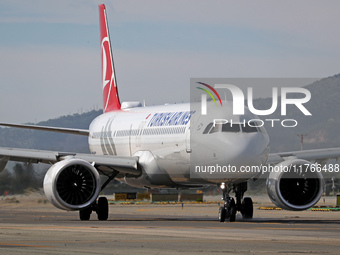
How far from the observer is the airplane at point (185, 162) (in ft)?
88.5

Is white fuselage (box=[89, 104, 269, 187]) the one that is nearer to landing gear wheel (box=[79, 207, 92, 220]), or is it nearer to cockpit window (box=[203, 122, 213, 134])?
cockpit window (box=[203, 122, 213, 134])

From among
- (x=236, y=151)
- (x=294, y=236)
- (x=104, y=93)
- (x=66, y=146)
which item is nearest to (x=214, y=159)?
(x=236, y=151)

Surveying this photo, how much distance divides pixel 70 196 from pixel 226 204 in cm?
518

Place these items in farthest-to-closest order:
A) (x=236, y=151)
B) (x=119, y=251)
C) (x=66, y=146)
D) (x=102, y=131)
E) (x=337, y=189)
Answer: (x=337, y=189)
(x=66, y=146)
(x=102, y=131)
(x=236, y=151)
(x=119, y=251)

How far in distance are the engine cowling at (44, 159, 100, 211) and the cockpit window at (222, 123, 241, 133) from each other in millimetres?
4569

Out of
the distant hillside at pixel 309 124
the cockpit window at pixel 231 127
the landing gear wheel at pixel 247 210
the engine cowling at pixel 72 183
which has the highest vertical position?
the distant hillside at pixel 309 124

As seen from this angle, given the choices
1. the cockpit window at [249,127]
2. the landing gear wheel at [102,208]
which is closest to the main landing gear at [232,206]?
the cockpit window at [249,127]

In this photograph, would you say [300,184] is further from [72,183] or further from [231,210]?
[72,183]

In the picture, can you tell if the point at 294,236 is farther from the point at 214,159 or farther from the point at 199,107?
the point at 199,107

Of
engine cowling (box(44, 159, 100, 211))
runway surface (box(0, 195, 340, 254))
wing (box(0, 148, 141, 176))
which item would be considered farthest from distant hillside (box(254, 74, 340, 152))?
runway surface (box(0, 195, 340, 254))

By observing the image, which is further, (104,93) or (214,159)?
(104,93)

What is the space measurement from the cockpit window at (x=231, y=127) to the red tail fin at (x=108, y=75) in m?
13.8

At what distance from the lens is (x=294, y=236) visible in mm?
19656

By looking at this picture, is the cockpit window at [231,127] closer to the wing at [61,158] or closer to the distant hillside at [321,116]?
the wing at [61,158]
